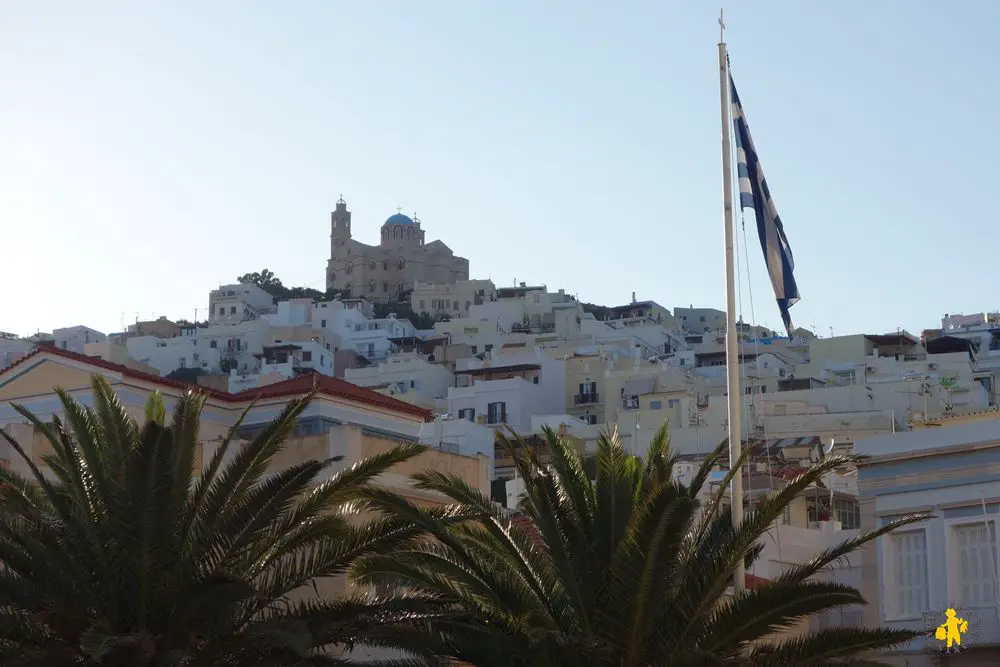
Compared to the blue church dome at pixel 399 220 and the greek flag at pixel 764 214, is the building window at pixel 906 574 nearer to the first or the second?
the greek flag at pixel 764 214

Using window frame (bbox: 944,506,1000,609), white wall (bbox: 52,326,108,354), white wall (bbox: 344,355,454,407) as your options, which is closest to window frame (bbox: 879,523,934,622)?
window frame (bbox: 944,506,1000,609)

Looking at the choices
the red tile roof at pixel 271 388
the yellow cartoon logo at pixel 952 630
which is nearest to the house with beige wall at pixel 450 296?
the red tile roof at pixel 271 388

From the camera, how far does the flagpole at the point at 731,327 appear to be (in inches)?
767

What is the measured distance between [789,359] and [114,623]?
84.2 meters

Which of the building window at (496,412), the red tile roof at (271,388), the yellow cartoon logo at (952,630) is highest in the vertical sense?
the red tile roof at (271,388)

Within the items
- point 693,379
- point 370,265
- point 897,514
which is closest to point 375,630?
point 897,514

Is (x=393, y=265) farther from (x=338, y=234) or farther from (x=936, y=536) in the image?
(x=936, y=536)

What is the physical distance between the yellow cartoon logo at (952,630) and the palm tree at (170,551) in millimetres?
Result: 6749

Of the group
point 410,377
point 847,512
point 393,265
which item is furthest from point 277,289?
point 847,512

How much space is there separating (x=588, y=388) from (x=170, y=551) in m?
73.1

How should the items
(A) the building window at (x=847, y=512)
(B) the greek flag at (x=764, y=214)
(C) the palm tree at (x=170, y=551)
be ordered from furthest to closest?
(A) the building window at (x=847, y=512)
(B) the greek flag at (x=764, y=214)
(C) the palm tree at (x=170, y=551)

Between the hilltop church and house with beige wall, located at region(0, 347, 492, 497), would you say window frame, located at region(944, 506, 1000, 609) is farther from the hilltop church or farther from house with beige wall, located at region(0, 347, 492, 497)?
the hilltop church

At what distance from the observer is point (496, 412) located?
85188 millimetres

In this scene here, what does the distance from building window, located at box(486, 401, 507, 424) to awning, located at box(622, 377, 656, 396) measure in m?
6.61
